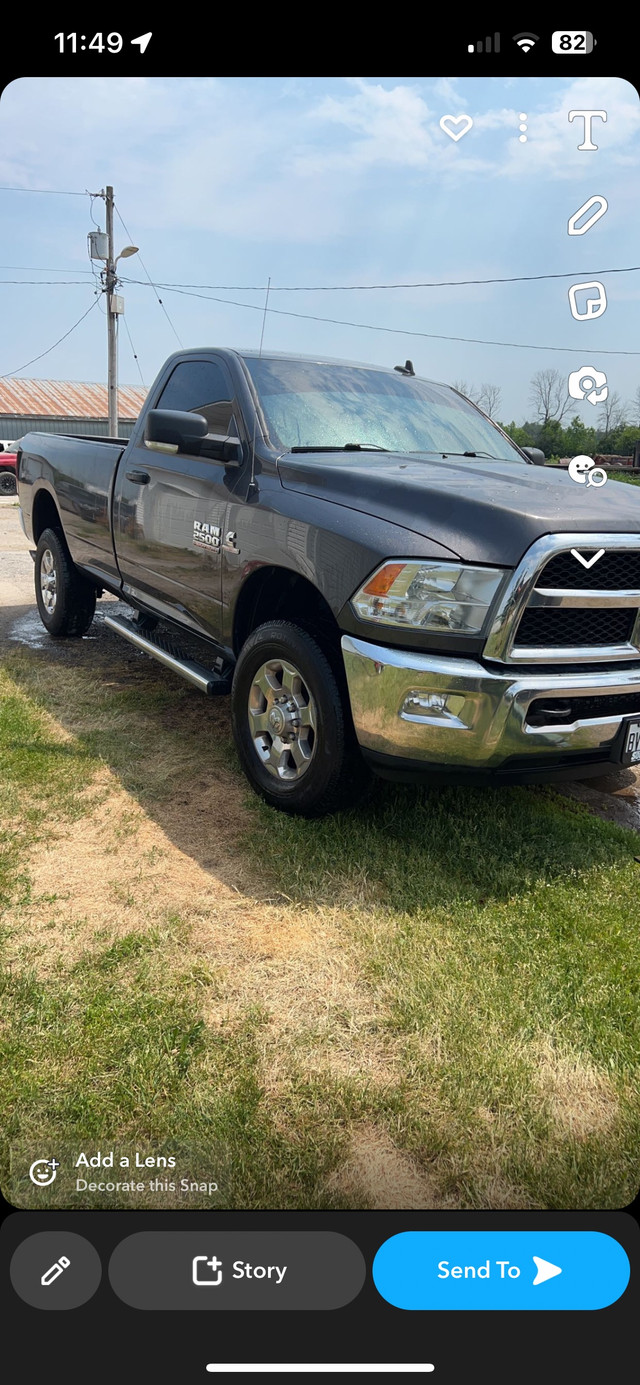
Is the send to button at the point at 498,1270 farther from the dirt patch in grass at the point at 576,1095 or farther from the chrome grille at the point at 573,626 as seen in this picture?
the chrome grille at the point at 573,626

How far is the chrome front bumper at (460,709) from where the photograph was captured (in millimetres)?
Answer: 2732

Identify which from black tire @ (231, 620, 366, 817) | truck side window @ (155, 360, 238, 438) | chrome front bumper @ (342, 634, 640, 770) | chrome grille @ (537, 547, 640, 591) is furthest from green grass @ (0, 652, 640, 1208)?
truck side window @ (155, 360, 238, 438)

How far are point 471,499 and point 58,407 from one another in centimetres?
3597

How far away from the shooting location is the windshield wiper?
3.71m

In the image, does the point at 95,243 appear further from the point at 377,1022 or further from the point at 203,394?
the point at 377,1022

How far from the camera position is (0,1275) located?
3.86 ft

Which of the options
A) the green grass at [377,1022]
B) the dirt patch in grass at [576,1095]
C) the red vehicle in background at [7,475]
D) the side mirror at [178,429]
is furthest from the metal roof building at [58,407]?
the dirt patch in grass at [576,1095]

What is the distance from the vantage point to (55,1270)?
1.17 meters
